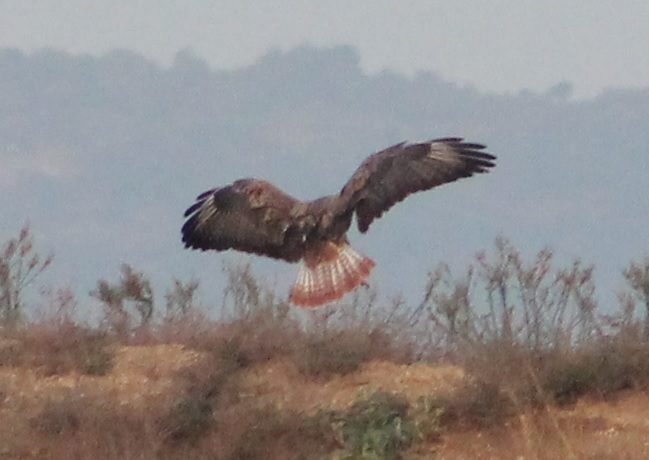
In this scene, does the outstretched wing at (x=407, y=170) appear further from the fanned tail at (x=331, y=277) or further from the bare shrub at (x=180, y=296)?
the bare shrub at (x=180, y=296)

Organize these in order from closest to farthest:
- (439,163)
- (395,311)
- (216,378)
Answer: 1. (439,163)
2. (216,378)
3. (395,311)

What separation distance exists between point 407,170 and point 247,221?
1.48m

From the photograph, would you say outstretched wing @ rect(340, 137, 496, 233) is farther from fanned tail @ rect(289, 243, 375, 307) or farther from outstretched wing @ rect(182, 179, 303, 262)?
outstretched wing @ rect(182, 179, 303, 262)

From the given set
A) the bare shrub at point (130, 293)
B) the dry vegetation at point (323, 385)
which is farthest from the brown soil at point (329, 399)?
the bare shrub at point (130, 293)

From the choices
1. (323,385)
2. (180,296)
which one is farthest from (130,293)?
(323,385)

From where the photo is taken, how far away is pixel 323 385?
38.4 feet

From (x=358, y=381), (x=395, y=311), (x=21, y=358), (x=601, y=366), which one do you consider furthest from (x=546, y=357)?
(x=21, y=358)

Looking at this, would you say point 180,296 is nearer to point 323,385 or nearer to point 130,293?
point 130,293

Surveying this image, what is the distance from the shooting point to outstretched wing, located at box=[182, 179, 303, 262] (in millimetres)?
10672

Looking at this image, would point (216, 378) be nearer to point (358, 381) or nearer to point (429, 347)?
point (358, 381)

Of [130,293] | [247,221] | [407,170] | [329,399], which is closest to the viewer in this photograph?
[407,170]

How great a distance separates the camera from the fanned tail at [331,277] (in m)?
10.4

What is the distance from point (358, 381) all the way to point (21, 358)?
123 inches

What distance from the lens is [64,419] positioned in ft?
34.6
